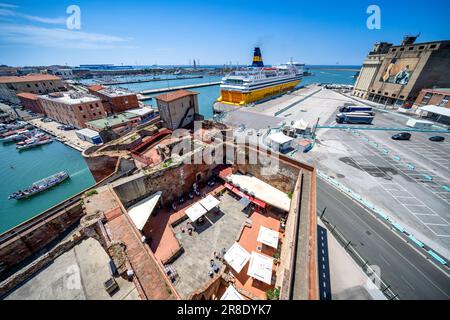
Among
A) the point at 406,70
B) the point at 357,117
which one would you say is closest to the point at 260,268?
the point at 357,117

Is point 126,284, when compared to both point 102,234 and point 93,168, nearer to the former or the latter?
point 102,234

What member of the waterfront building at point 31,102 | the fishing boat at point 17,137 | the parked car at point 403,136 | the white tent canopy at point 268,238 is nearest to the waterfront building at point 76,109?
the fishing boat at point 17,137

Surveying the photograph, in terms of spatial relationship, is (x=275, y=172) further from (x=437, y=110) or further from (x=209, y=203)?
(x=437, y=110)

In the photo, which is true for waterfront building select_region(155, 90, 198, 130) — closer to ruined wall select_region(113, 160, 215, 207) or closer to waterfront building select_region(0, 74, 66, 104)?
ruined wall select_region(113, 160, 215, 207)

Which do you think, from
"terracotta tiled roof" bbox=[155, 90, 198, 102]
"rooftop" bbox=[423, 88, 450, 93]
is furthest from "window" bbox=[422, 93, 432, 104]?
"terracotta tiled roof" bbox=[155, 90, 198, 102]

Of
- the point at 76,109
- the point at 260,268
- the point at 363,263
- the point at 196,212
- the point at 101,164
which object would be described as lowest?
the point at 363,263
